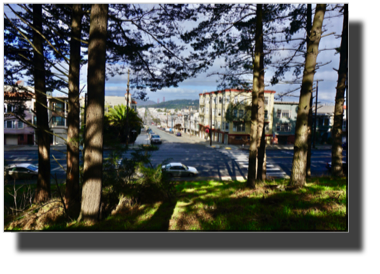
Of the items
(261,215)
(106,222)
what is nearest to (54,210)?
(106,222)

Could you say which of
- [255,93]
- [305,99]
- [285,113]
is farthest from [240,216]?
[285,113]

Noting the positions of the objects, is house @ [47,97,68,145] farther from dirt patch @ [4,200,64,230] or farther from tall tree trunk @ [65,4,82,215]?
dirt patch @ [4,200,64,230]

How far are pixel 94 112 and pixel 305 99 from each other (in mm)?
5753

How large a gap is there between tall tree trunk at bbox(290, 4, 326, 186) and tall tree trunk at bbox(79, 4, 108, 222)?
5.48 metres

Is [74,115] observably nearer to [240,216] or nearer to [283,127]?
[240,216]

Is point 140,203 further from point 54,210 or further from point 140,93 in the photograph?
point 140,93

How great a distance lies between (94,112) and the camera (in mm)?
3832

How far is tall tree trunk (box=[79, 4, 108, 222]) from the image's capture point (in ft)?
12.6

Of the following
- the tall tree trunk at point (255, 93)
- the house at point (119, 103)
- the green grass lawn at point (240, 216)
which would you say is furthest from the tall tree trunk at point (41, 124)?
the tall tree trunk at point (255, 93)

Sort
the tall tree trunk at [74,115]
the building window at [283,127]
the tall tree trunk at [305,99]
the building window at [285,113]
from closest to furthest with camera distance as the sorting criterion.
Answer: the tall tree trunk at [305,99]
the tall tree trunk at [74,115]
the building window at [285,113]
the building window at [283,127]

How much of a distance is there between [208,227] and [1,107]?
391cm

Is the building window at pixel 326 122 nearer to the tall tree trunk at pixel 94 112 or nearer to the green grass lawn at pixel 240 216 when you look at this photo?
the green grass lawn at pixel 240 216

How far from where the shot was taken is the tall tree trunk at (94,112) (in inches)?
151

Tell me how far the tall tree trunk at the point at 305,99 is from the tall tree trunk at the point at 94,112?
5482 millimetres
